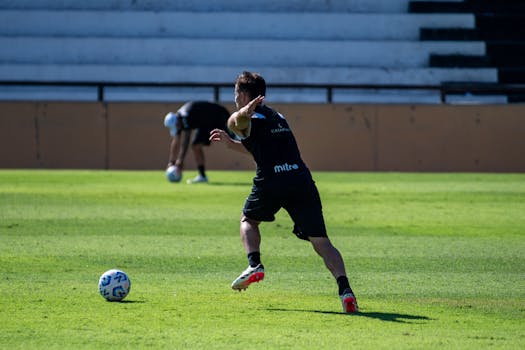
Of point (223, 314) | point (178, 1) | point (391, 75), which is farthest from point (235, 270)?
point (178, 1)

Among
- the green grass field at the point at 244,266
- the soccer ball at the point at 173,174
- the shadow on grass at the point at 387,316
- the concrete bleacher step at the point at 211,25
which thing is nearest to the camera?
the green grass field at the point at 244,266

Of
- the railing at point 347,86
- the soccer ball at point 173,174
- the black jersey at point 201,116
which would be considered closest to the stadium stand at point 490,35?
the railing at point 347,86

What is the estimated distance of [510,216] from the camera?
47.5ft

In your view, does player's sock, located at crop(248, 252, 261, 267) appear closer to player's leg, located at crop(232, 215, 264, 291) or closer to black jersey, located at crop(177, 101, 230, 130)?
player's leg, located at crop(232, 215, 264, 291)

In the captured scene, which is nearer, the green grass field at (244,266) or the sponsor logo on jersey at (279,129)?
the green grass field at (244,266)

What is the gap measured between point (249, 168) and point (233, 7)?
7106 mm

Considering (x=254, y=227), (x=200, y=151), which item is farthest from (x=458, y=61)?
(x=254, y=227)

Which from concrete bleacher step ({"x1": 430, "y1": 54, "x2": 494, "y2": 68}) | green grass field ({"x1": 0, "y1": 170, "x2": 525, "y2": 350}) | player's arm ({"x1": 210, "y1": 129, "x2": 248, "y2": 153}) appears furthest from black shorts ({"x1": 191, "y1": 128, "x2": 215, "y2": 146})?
player's arm ({"x1": 210, "y1": 129, "x2": 248, "y2": 153})

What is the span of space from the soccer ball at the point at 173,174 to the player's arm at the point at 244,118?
1219 centimetres

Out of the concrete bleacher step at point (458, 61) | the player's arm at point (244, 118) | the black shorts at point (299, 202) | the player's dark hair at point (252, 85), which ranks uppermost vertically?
the player's dark hair at point (252, 85)

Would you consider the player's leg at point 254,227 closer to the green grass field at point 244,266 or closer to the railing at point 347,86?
the green grass field at point 244,266

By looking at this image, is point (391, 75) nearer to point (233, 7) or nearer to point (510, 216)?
point (233, 7)

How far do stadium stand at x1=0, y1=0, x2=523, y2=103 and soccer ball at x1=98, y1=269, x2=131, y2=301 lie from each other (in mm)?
20090

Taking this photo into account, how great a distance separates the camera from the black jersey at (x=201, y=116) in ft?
67.9
